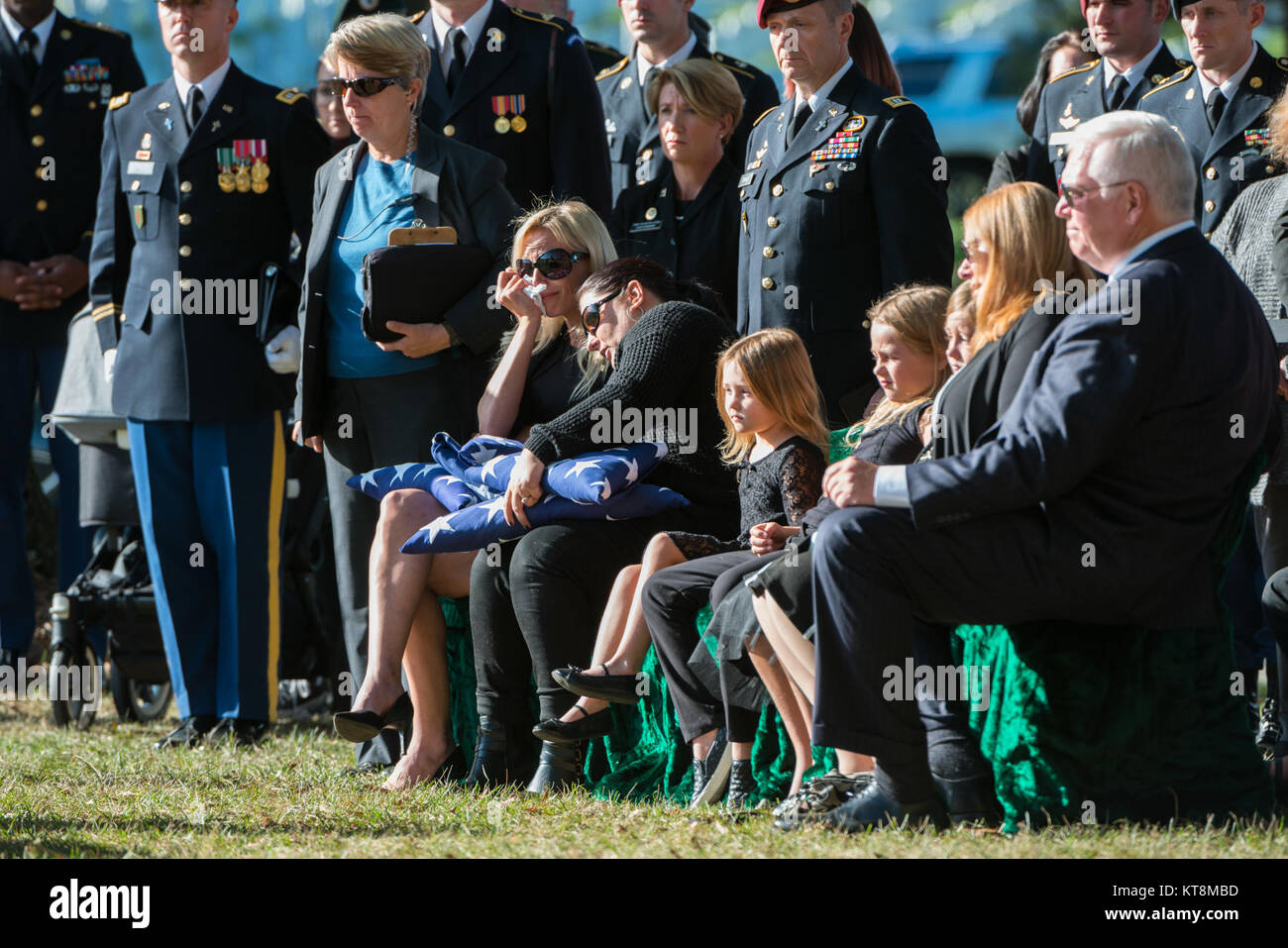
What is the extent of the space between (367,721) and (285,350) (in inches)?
64.6

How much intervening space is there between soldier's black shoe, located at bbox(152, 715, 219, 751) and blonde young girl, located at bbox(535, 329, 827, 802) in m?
1.82

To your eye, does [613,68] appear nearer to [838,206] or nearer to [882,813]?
[838,206]

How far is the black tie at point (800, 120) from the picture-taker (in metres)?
5.33

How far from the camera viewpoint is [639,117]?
6.39 m

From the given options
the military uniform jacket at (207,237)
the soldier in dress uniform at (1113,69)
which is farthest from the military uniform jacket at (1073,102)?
the military uniform jacket at (207,237)

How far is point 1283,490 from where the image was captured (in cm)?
498

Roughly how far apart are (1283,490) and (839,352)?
50.0 inches

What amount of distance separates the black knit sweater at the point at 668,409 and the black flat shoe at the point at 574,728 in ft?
2.11

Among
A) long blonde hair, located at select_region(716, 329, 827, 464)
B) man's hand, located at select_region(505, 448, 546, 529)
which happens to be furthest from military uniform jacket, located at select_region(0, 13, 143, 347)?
long blonde hair, located at select_region(716, 329, 827, 464)

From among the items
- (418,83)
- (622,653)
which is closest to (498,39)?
(418,83)

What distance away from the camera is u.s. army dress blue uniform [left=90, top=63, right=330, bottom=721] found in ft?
19.9

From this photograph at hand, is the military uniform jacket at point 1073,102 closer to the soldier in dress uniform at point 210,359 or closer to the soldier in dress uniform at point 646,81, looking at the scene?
the soldier in dress uniform at point 646,81
